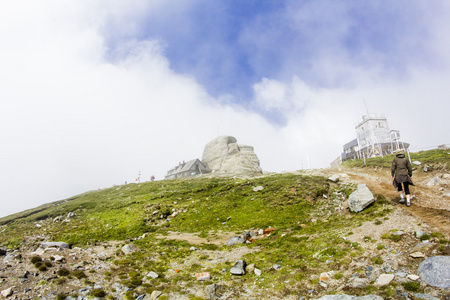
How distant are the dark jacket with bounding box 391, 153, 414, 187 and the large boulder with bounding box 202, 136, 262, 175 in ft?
154

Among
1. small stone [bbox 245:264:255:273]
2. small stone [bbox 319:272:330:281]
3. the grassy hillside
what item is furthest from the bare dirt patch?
small stone [bbox 319:272:330:281]

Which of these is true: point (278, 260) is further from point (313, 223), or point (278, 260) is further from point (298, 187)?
point (298, 187)

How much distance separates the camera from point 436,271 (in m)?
9.08

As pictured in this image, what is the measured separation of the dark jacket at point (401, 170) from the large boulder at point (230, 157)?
154 feet

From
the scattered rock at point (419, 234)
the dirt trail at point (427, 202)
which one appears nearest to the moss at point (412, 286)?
the scattered rock at point (419, 234)

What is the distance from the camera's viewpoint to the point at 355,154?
8212 centimetres

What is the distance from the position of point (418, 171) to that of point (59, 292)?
37.6 meters

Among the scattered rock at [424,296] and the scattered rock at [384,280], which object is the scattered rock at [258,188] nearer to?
the scattered rock at [384,280]

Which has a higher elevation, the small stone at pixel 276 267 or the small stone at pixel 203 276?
the small stone at pixel 203 276

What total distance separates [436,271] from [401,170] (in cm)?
1071

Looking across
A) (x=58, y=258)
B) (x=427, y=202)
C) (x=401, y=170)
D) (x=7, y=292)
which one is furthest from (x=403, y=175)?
(x=7, y=292)

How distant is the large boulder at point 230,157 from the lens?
71.3m

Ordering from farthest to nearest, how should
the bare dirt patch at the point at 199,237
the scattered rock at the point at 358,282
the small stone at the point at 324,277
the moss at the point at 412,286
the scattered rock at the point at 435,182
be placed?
the scattered rock at the point at 435,182, the bare dirt patch at the point at 199,237, the small stone at the point at 324,277, the scattered rock at the point at 358,282, the moss at the point at 412,286

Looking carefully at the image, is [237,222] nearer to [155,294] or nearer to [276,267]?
[276,267]
